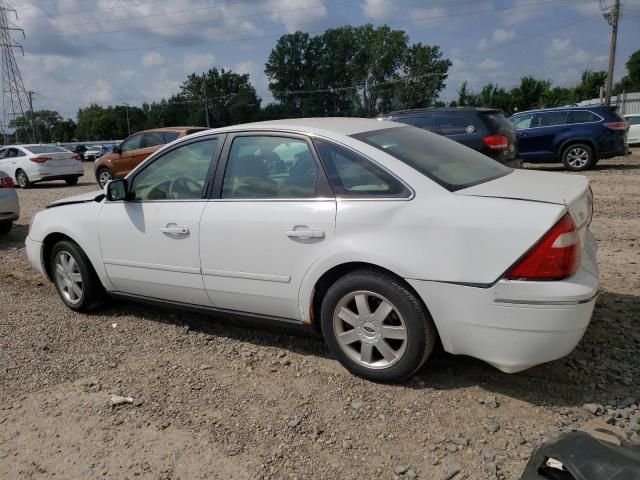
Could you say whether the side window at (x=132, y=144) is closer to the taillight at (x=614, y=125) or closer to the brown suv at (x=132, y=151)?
the brown suv at (x=132, y=151)

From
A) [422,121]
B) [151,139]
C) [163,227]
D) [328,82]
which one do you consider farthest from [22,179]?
[328,82]

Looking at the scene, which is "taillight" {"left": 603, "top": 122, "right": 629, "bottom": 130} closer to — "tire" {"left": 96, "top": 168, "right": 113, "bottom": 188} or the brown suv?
the brown suv

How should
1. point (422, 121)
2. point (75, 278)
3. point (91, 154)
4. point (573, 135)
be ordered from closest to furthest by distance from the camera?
point (75, 278) < point (422, 121) < point (573, 135) < point (91, 154)

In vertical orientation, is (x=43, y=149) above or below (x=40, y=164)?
above

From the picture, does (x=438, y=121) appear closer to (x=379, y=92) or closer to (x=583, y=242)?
(x=583, y=242)

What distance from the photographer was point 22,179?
17344mm

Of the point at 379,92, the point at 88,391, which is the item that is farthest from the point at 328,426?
the point at 379,92

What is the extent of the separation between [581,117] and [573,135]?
1.88 feet

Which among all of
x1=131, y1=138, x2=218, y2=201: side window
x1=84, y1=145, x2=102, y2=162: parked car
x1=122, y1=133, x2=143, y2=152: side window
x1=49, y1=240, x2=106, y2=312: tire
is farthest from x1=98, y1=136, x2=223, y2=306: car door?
x1=84, y1=145, x2=102, y2=162: parked car

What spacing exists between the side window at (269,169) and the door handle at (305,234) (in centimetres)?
24

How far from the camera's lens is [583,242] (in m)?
3.11

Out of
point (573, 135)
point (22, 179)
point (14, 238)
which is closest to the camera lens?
point (14, 238)

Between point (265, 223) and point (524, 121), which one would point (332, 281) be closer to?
point (265, 223)

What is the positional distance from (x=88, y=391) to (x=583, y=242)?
10.3 feet
